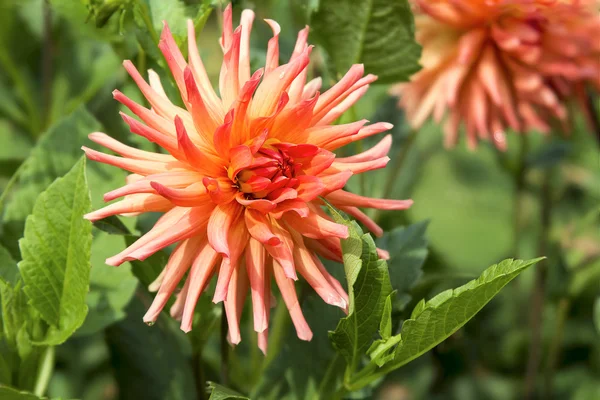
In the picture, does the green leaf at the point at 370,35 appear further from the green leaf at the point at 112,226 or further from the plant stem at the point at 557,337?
the plant stem at the point at 557,337

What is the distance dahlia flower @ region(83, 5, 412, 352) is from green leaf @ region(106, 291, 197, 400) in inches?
12.3

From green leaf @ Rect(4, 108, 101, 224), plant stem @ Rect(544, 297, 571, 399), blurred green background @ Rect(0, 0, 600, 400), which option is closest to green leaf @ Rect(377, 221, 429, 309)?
blurred green background @ Rect(0, 0, 600, 400)

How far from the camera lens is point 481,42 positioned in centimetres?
102

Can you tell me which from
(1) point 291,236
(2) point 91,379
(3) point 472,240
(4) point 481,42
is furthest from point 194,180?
(3) point 472,240

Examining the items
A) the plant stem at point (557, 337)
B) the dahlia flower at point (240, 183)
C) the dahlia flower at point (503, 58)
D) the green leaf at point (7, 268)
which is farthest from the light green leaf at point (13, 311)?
the plant stem at point (557, 337)

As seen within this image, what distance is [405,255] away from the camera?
0.80 metres

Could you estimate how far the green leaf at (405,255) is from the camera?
2.55ft

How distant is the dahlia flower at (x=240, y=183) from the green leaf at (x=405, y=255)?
0.45ft

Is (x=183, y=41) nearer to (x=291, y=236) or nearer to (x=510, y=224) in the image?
(x=291, y=236)

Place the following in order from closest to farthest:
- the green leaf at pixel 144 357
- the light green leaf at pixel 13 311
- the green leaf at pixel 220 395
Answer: the green leaf at pixel 220 395 < the light green leaf at pixel 13 311 < the green leaf at pixel 144 357

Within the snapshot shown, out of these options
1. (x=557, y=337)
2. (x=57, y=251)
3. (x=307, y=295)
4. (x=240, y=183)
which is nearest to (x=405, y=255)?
(x=307, y=295)

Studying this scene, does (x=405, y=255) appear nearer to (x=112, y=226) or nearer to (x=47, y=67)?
(x=112, y=226)

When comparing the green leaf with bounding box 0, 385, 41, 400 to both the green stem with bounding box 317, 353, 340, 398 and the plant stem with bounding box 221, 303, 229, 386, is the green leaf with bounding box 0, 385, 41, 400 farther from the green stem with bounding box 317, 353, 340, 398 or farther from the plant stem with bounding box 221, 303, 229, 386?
the green stem with bounding box 317, 353, 340, 398

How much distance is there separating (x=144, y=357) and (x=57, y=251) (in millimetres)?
296
